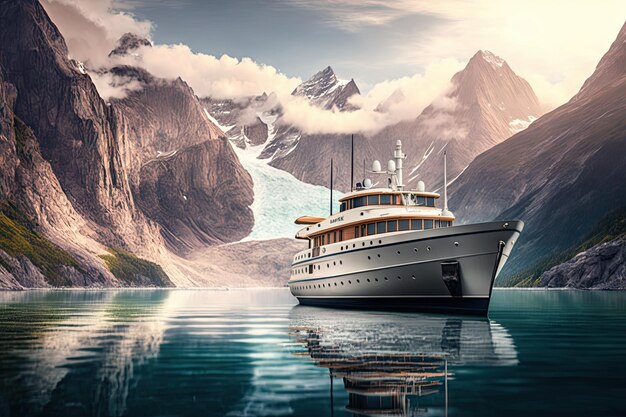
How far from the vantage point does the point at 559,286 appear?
587 ft

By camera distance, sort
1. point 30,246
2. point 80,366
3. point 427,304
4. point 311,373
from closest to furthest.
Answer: point 311,373
point 80,366
point 427,304
point 30,246

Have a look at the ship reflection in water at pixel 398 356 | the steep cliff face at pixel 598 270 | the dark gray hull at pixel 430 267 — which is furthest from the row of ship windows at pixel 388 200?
the steep cliff face at pixel 598 270

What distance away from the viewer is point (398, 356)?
22.0 m

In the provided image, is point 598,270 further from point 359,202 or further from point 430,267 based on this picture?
point 430,267

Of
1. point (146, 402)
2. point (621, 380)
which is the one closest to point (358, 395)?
point (146, 402)

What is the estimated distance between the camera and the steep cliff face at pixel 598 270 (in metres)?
163

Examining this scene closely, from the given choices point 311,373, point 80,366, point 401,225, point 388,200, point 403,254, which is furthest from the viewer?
point 388,200

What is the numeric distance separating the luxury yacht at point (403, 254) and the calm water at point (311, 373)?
47.7 feet

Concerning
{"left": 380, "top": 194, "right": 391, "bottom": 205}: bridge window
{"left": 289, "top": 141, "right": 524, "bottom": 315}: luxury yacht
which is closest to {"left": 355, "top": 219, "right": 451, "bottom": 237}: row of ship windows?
{"left": 289, "top": 141, "right": 524, "bottom": 315}: luxury yacht

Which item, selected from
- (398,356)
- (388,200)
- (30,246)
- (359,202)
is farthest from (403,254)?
(30,246)

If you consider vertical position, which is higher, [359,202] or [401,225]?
[359,202]

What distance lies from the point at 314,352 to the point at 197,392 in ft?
27.4

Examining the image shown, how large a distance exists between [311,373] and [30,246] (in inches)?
6548

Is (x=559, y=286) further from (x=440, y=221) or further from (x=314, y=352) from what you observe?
(x=314, y=352)
